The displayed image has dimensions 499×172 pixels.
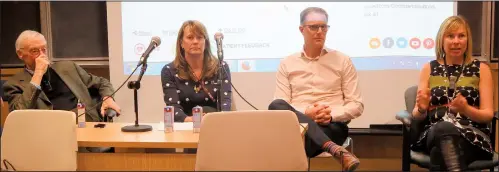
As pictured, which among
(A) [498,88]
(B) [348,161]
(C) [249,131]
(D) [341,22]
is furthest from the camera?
(D) [341,22]

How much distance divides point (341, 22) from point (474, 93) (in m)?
1.26

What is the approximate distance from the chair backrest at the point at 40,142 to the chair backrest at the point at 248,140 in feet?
2.31

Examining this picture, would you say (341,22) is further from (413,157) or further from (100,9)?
(100,9)

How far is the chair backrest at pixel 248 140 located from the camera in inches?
86.0

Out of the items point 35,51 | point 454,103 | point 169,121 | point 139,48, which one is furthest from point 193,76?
point 454,103

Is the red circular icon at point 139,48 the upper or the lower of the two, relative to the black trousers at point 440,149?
upper

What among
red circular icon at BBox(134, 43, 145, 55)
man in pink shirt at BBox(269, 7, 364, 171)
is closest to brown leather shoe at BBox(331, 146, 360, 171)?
man in pink shirt at BBox(269, 7, 364, 171)

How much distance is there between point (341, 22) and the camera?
4.04 m

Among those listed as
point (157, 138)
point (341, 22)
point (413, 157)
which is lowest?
point (413, 157)

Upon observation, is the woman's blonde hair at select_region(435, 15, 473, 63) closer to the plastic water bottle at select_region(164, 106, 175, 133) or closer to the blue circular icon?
the blue circular icon

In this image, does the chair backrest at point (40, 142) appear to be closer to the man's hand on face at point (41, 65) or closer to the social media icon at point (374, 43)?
the man's hand on face at point (41, 65)

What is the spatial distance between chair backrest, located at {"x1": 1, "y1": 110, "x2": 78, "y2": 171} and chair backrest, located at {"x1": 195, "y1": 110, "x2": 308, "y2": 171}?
2.31 feet

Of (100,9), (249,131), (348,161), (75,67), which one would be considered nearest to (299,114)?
(348,161)

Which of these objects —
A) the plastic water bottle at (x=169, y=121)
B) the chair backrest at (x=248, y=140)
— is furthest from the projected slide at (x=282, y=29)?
the chair backrest at (x=248, y=140)
